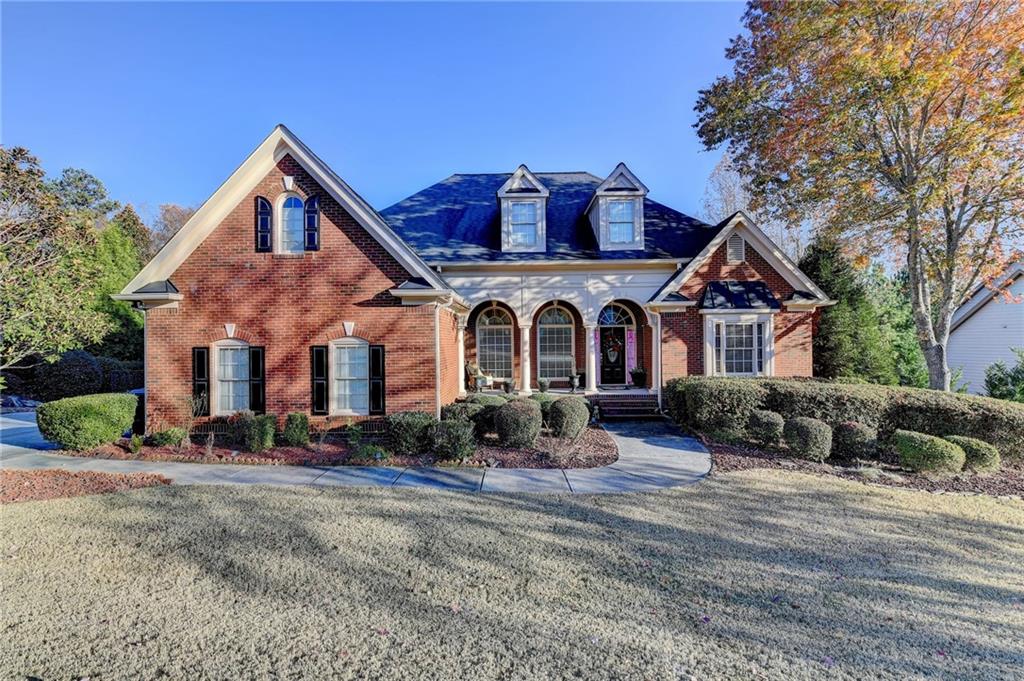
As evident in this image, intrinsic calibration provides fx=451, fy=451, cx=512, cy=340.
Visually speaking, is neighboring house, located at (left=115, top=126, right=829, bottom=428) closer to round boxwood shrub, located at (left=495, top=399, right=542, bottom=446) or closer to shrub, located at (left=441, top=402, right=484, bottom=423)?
shrub, located at (left=441, top=402, right=484, bottom=423)

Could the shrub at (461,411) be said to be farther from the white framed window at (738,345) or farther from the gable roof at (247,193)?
the white framed window at (738,345)

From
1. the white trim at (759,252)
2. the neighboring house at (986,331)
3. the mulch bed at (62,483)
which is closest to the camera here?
the mulch bed at (62,483)

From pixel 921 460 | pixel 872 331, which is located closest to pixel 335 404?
pixel 921 460

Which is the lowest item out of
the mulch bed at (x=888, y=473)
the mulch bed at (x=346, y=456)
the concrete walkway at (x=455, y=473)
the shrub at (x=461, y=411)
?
the mulch bed at (x=888, y=473)

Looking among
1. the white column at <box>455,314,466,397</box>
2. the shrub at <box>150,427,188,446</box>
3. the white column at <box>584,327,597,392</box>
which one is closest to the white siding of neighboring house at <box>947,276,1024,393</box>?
the white column at <box>584,327,597,392</box>

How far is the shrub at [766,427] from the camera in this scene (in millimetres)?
9562

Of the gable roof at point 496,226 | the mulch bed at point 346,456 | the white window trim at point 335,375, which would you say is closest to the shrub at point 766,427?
the mulch bed at point 346,456

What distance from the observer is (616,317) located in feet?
56.0

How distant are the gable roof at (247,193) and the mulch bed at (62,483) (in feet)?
13.4

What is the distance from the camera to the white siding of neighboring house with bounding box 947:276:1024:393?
1908cm

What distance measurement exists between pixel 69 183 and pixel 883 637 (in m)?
25.2

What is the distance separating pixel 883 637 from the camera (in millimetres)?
3627

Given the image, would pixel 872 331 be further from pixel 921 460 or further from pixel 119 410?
pixel 119 410

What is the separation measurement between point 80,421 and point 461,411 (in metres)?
7.94
